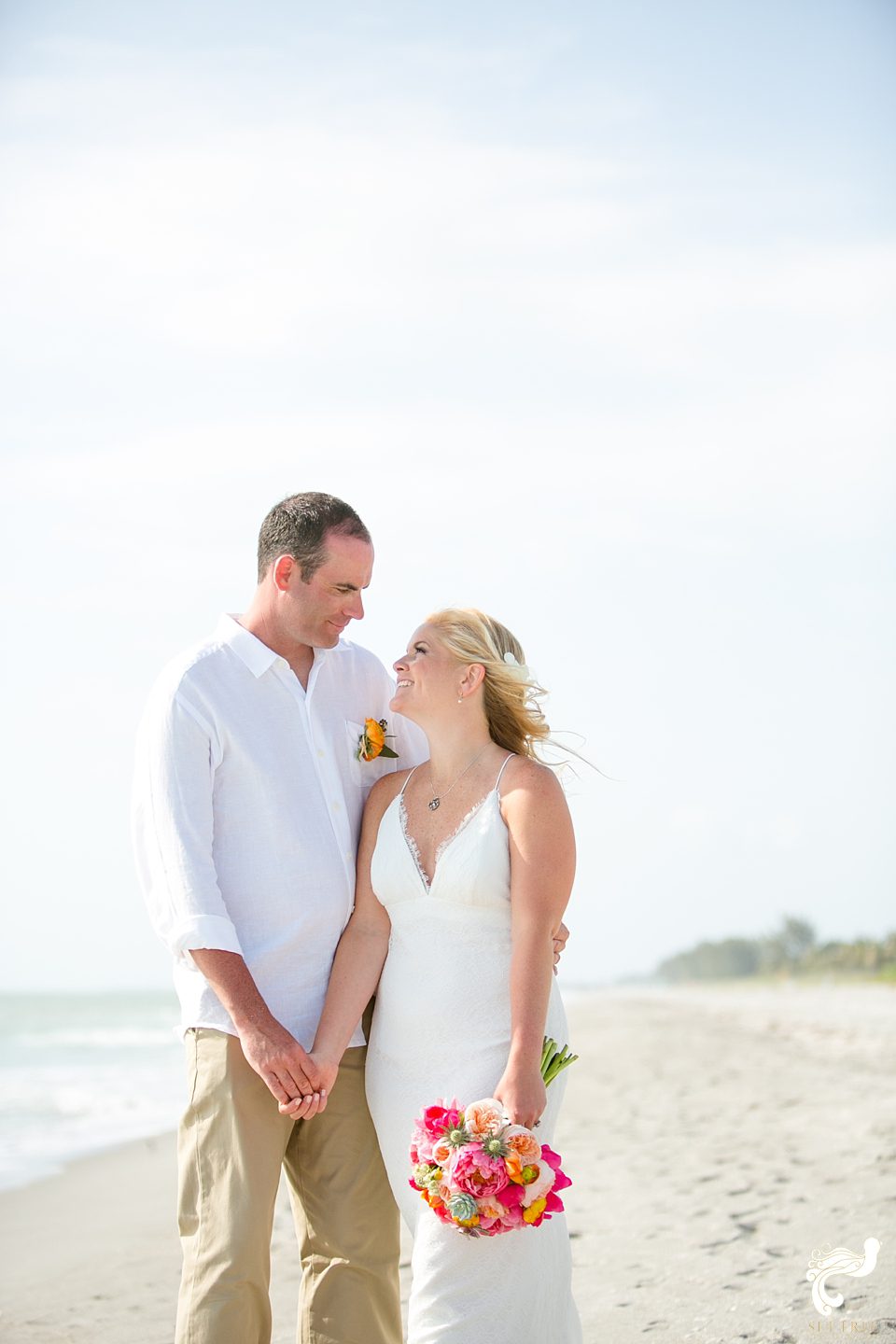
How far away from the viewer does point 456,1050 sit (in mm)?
3781

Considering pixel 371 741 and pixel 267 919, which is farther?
pixel 371 741

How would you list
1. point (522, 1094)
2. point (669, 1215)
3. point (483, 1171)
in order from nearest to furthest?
point (483, 1171), point (522, 1094), point (669, 1215)

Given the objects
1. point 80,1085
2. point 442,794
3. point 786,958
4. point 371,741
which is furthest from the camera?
point 786,958

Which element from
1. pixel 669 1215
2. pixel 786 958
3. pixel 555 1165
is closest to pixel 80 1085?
pixel 669 1215

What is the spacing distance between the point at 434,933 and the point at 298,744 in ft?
2.28

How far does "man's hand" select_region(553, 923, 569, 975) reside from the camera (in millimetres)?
3971

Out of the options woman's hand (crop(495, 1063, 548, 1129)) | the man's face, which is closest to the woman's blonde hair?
the man's face

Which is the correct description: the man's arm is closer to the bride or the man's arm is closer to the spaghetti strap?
the bride

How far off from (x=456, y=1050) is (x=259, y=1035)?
0.55 metres

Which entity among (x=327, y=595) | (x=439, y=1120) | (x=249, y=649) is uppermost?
(x=327, y=595)

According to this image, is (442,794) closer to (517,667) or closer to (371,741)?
(371,741)

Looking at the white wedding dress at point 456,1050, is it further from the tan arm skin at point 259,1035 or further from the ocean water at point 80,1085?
the ocean water at point 80,1085

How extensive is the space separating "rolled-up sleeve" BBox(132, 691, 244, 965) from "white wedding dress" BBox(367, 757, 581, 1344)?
1.71ft

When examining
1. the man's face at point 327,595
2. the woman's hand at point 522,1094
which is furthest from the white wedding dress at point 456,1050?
the man's face at point 327,595
